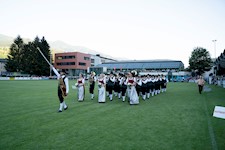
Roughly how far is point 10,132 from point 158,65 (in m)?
71.7

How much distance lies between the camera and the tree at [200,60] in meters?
64.5

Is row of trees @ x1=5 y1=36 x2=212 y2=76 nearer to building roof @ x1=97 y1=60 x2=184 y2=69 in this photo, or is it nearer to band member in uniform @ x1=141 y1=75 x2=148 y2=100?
building roof @ x1=97 y1=60 x2=184 y2=69

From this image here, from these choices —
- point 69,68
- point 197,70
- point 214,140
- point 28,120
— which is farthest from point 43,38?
point 214,140

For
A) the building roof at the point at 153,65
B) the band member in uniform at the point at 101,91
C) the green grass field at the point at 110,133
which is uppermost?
the building roof at the point at 153,65

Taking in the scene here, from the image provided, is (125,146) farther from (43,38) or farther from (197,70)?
(43,38)

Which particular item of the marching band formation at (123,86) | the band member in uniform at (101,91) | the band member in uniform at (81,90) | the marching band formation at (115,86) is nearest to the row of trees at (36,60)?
the marching band formation at (115,86)

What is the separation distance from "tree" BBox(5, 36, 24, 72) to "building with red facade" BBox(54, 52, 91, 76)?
54.2ft

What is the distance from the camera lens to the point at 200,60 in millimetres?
65312

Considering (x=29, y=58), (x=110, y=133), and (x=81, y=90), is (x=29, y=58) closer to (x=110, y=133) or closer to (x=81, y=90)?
(x=81, y=90)

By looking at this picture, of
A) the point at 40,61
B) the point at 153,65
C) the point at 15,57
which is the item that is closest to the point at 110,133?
the point at 40,61

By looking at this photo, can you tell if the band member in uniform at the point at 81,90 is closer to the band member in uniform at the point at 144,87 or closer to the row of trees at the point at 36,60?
the band member in uniform at the point at 144,87

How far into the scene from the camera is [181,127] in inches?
251

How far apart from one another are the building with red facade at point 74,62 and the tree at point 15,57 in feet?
54.2

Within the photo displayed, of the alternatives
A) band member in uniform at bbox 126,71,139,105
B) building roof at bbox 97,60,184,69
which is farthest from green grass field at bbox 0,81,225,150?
building roof at bbox 97,60,184,69
